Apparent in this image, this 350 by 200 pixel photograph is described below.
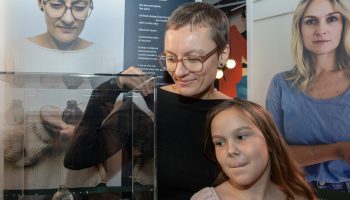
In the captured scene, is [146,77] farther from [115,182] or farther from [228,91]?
[228,91]

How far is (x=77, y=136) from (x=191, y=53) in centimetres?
45

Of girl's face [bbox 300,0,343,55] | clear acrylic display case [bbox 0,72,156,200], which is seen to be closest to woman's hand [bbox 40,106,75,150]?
clear acrylic display case [bbox 0,72,156,200]

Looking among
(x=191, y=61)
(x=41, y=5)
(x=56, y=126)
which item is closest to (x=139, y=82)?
(x=191, y=61)

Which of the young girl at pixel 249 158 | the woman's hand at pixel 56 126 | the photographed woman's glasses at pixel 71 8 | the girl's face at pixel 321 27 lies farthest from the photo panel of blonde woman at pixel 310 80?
the woman's hand at pixel 56 126

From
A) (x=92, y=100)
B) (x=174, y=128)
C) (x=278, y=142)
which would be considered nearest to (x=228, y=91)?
(x=174, y=128)

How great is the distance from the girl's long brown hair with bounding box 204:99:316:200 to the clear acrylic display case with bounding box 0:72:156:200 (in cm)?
24

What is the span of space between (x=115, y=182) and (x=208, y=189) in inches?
11.6

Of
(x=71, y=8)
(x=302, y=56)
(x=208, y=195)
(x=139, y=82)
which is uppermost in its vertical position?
(x=71, y=8)

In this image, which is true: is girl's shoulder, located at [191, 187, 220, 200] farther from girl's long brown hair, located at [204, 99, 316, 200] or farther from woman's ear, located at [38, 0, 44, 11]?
woman's ear, located at [38, 0, 44, 11]

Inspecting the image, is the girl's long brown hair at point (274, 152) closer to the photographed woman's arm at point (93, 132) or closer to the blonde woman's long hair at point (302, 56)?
the photographed woman's arm at point (93, 132)

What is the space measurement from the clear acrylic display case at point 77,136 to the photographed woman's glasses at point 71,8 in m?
0.65

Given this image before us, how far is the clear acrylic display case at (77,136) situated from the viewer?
1099mm

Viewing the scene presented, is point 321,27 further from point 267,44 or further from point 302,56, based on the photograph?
point 267,44

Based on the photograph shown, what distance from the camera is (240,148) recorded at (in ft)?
3.30
